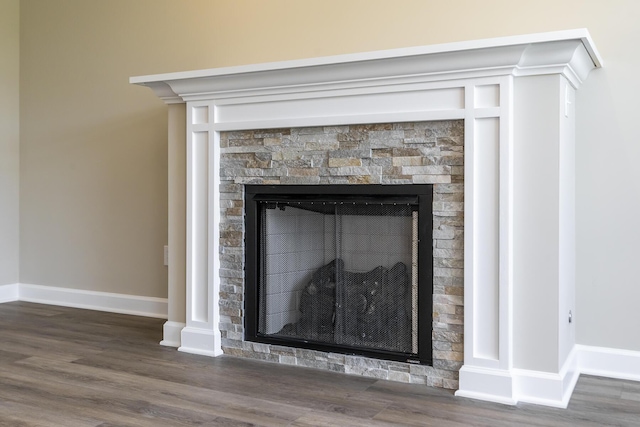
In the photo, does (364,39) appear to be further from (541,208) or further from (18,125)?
(18,125)

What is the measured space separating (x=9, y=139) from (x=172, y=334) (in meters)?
2.24

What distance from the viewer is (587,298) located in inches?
117

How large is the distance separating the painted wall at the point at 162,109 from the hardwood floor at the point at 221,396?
67cm

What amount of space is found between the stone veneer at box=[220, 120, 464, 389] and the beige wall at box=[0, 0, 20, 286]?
2.28 metres

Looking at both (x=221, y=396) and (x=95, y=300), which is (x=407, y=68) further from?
(x=95, y=300)

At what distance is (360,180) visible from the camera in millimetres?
2928

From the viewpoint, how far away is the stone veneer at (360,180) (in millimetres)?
2742

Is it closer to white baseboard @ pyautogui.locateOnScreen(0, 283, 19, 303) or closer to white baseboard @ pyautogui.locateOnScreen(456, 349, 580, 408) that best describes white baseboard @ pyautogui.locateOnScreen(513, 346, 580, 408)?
white baseboard @ pyautogui.locateOnScreen(456, 349, 580, 408)

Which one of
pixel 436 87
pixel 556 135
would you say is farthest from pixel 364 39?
pixel 556 135

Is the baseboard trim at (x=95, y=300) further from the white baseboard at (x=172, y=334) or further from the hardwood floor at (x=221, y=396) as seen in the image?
the hardwood floor at (x=221, y=396)

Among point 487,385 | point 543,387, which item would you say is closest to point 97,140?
point 487,385

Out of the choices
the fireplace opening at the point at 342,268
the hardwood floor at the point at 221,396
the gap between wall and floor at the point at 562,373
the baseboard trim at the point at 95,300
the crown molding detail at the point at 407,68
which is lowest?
the hardwood floor at the point at 221,396

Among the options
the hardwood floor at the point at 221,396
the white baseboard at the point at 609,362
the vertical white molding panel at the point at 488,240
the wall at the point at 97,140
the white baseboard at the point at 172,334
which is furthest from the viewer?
the wall at the point at 97,140

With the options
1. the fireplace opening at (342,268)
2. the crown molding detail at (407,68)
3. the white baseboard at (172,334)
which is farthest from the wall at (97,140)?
the fireplace opening at (342,268)
